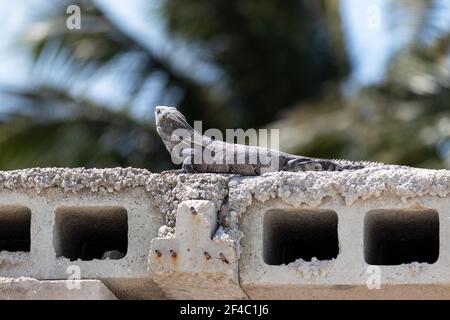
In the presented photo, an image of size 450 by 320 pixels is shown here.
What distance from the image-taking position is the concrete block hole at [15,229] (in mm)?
11414

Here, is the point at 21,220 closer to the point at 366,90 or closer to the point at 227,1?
the point at 366,90

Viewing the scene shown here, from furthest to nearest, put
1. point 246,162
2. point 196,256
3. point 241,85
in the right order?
point 241,85
point 246,162
point 196,256

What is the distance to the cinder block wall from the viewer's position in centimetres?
1063

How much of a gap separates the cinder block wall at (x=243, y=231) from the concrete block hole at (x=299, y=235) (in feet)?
0.03

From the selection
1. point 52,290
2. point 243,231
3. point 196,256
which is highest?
point 243,231

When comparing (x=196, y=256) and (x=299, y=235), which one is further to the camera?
(x=299, y=235)

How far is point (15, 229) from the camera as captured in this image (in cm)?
1163

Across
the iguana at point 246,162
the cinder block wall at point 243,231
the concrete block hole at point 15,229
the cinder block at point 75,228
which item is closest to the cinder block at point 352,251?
the cinder block wall at point 243,231

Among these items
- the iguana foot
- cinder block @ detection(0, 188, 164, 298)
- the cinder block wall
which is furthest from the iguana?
cinder block @ detection(0, 188, 164, 298)

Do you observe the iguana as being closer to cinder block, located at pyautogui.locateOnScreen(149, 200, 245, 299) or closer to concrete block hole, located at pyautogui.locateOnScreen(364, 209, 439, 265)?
concrete block hole, located at pyautogui.locateOnScreen(364, 209, 439, 265)

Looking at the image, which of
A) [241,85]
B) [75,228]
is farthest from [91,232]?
[241,85]

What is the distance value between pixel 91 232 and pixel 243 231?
50.8 inches

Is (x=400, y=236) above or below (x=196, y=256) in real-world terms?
above

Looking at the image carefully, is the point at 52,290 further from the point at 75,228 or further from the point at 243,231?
the point at 243,231
